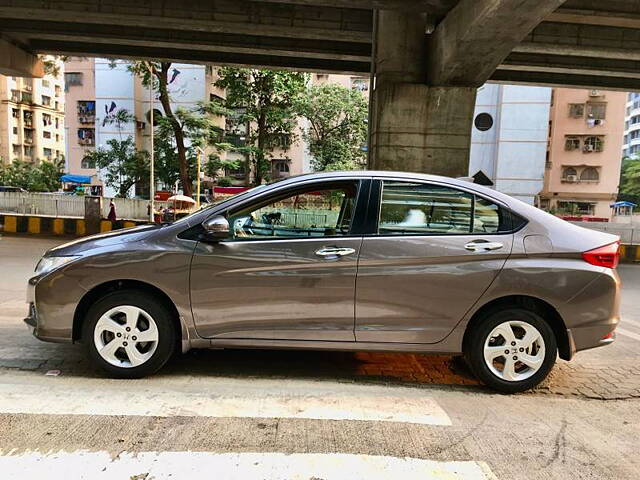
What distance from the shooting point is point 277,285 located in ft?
12.6

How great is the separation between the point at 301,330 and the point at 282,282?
402 millimetres

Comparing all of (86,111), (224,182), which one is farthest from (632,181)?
(86,111)

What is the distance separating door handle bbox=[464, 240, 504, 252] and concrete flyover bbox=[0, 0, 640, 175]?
6.64 metres

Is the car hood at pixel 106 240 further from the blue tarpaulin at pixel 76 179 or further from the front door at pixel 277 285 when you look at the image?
the blue tarpaulin at pixel 76 179

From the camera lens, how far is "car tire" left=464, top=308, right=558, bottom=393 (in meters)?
3.89

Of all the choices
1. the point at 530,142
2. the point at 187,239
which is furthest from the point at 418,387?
the point at 530,142

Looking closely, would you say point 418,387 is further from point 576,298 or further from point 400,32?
point 400,32

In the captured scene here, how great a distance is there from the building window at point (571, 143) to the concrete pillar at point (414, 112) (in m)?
38.8

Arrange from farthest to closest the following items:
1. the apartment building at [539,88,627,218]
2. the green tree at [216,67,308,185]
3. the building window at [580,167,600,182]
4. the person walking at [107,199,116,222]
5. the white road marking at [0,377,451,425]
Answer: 1. the building window at [580,167,600,182]
2. the apartment building at [539,88,627,218]
3. the green tree at [216,67,308,185]
4. the person walking at [107,199,116,222]
5. the white road marking at [0,377,451,425]

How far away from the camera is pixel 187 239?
388 cm

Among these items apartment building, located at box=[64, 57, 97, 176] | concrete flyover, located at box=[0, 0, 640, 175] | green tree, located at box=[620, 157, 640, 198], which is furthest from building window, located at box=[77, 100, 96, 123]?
green tree, located at box=[620, 157, 640, 198]

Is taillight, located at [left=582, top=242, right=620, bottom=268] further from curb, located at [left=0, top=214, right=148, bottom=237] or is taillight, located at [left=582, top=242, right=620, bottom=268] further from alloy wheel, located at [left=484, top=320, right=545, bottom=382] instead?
curb, located at [left=0, top=214, right=148, bottom=237]

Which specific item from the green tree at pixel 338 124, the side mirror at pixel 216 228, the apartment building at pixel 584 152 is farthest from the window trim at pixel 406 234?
the apartment building at pixel 584 152

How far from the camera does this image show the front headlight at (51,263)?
3.94 metres
